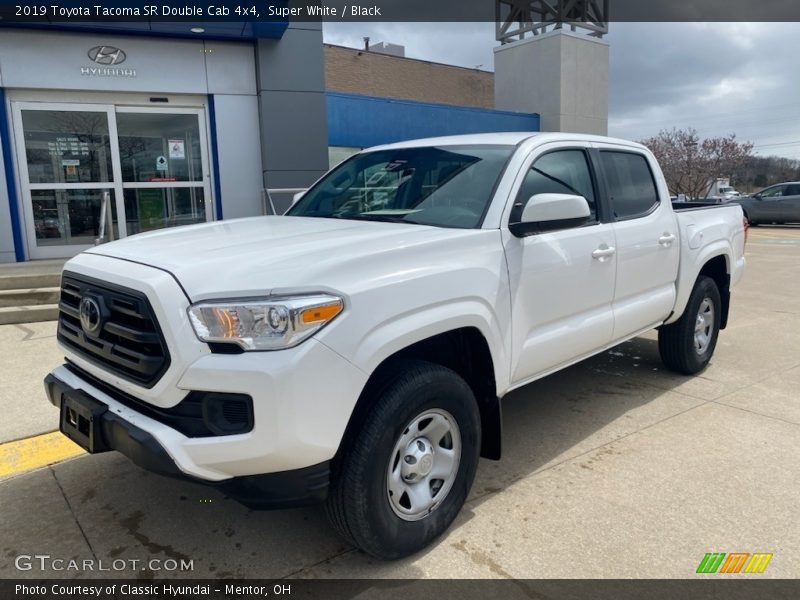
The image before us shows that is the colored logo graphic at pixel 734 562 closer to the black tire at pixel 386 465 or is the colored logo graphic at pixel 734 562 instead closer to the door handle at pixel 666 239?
the black tire at pixel 386 465

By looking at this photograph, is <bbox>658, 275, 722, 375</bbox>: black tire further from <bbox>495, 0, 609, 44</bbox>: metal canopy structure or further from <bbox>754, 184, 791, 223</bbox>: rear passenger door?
<bbox>754, 184, 791, 223</bbox>: rear passenger door

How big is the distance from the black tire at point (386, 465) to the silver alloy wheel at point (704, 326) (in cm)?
325

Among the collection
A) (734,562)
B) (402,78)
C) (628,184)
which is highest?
(402,78)

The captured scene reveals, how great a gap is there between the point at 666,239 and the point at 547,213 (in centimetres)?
186

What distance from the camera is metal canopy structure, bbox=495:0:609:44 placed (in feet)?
63.7

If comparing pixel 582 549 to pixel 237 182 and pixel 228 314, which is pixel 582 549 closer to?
pixel 228 314

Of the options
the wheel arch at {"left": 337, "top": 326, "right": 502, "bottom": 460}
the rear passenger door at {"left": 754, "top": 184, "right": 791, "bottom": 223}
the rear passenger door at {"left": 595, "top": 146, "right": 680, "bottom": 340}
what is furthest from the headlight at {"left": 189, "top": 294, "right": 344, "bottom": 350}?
the rear passenger door at {"left": 754, "top": 184, "right": 791, "bottom": 223}

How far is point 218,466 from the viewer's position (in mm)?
2273

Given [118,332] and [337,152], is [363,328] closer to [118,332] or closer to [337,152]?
[118,332]

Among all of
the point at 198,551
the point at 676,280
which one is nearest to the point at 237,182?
the point at 676,280

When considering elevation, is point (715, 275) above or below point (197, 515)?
above

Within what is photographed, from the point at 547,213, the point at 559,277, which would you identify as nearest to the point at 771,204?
the point at 559,277

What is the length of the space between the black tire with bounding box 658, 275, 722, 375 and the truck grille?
4165 mm

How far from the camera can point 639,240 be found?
4234 mm
